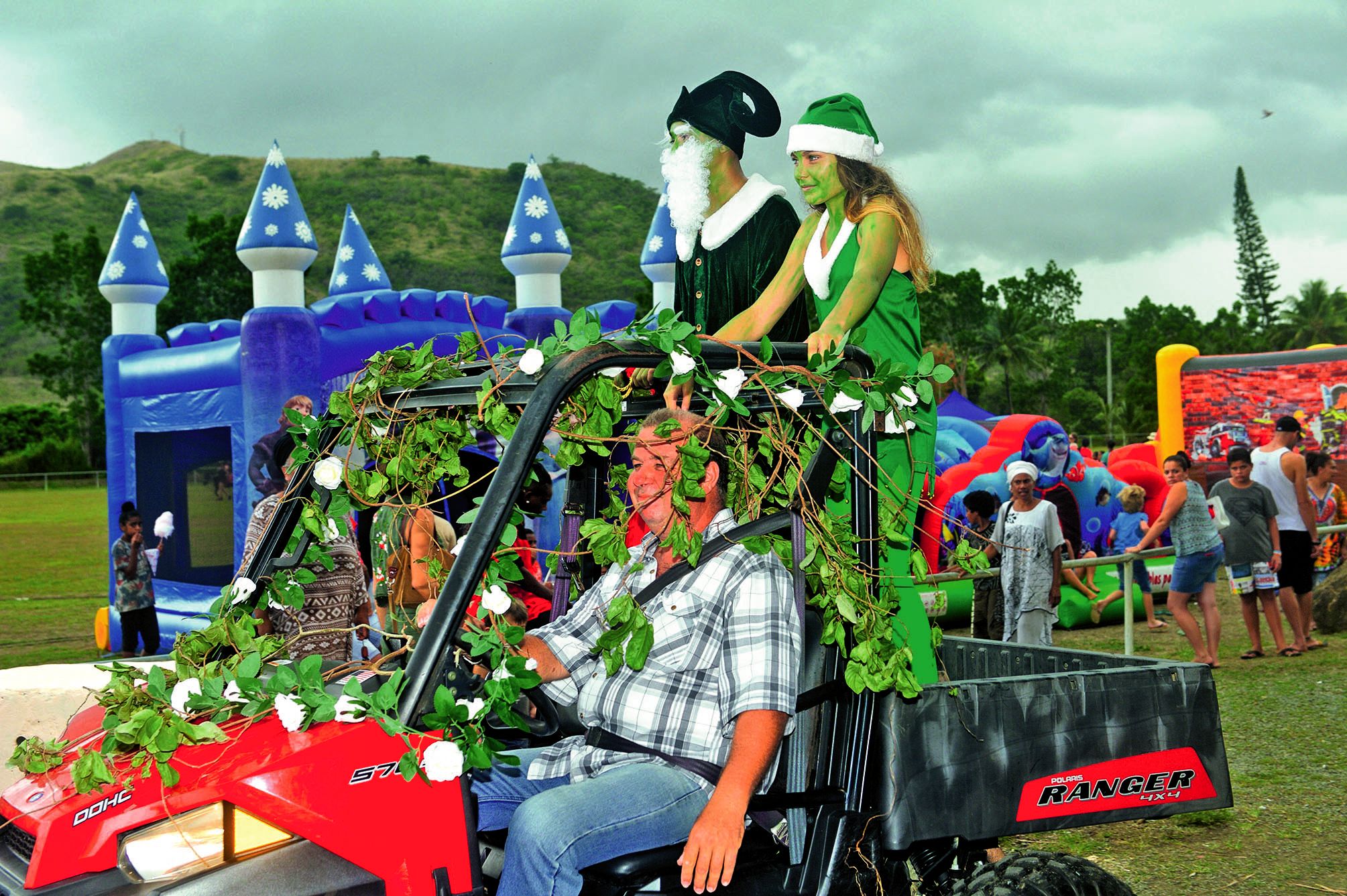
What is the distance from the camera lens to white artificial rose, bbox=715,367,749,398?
2646 mm

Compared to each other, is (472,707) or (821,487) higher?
(821,487)

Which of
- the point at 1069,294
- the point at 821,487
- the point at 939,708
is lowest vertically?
the point at 939,708

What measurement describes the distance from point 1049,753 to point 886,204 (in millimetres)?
1525

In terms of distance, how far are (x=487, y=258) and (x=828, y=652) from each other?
103 metres

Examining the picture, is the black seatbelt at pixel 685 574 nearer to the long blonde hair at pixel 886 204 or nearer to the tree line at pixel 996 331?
the long blonde hair at pixel 886 204

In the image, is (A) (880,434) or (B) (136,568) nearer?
(A) (880,434)

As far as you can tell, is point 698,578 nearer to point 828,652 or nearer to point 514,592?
point 828,652

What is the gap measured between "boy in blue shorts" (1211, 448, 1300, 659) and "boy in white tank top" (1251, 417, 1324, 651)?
0.94 feet

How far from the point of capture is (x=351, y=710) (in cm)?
235

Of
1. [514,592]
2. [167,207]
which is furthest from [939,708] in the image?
[167,207]

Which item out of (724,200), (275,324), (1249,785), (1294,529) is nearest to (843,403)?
(724,200)

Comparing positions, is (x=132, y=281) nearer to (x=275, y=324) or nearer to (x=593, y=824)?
(x=275, y=324)

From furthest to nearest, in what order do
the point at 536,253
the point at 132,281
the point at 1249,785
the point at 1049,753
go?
the point at 132,281, the point at 536,253, the point at 1249,785, the point at 1049,753

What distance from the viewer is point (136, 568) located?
10.7 m
